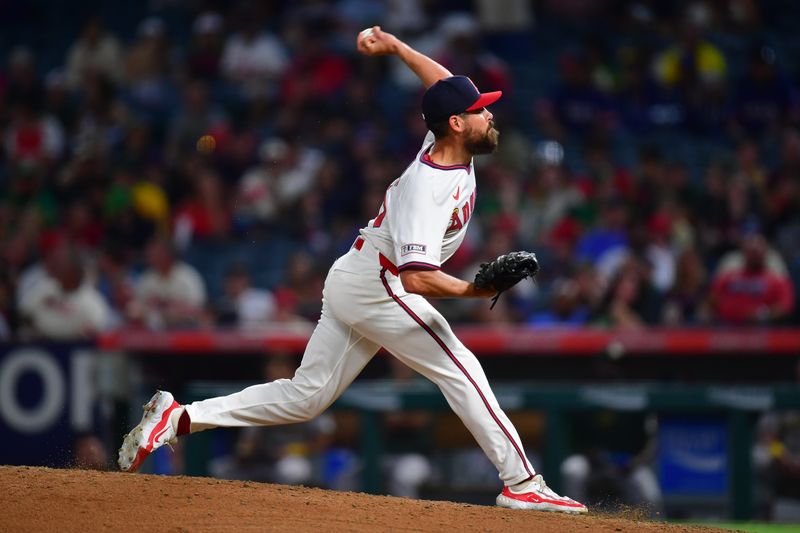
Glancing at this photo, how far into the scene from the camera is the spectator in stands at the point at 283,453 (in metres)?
8.78

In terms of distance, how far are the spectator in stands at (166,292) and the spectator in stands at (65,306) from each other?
0.36 m

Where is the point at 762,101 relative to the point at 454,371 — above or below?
above

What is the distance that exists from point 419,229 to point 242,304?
18.2ft

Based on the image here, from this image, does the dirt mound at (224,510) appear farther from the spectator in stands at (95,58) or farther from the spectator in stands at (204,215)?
the spectator in stands at (95,58)

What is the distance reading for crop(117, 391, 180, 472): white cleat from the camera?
18.9ft

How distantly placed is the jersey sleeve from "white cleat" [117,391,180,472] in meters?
1.33

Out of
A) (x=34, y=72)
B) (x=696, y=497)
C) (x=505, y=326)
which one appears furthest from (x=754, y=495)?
(x=34, y=72)

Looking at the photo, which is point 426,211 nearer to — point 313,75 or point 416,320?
point 416,320

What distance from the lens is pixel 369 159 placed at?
12.1 meters

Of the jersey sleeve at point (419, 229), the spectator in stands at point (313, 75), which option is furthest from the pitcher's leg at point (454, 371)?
the spectator in stands at point (313, 75)

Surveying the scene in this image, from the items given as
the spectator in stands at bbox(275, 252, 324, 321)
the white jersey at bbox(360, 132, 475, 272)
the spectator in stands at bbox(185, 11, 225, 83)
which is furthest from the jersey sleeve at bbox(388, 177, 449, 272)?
the spectator in stands at bbox(185, 11, 225, 83)

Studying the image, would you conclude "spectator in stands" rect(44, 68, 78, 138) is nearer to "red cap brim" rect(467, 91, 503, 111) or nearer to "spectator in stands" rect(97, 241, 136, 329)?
"spectator in stands" rect(97, 241, 136, 329)

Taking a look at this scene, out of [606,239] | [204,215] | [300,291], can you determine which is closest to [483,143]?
[300,291]

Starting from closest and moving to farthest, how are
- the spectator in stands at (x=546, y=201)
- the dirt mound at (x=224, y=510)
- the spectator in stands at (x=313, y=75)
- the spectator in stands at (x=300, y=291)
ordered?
the dirt mound at (x=224, y=510) → the spectator in stands at (x=300, y=291) → the spectator in stands at (x=546, y=201) → the spectator in stands at (x=313, y=75)
